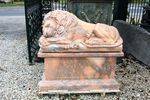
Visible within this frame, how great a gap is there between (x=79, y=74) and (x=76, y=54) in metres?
0.40

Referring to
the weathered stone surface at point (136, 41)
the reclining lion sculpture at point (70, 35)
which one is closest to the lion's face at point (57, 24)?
the reclining lion sculpture at point (70, 35)

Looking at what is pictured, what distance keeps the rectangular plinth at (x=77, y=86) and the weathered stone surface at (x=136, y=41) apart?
177 centimetres

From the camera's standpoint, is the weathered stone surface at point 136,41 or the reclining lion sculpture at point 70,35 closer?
the reclining lion sculpture at point 70,35

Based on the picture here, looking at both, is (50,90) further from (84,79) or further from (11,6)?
(11,6)

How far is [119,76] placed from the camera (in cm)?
606

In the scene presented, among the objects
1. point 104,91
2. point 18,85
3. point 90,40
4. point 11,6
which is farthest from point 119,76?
point 11,6

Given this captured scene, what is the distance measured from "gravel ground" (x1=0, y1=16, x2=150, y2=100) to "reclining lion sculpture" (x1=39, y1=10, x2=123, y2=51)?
905 millimetres

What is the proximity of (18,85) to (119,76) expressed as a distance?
203 centimetres

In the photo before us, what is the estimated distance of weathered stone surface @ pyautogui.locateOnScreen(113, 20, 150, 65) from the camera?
21.7 feet

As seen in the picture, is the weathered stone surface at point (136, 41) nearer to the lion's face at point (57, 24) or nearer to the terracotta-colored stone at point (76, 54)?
the terracotta-colored stone at point (76, 54)

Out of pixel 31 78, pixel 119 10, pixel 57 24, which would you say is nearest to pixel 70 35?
pixel 57 24

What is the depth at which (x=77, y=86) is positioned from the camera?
506 cm

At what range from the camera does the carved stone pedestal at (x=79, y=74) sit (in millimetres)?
5012

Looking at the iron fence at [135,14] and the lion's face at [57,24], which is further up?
the lion's face at [57,24]
